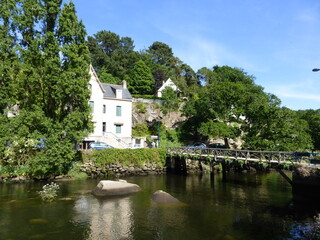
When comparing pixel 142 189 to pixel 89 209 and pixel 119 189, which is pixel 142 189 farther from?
pixel 89 209

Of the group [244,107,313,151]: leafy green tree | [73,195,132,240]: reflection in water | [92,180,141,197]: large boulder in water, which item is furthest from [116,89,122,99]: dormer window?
[73,195,132,240]: reflection in water

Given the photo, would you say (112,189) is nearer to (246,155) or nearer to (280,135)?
(246,155)

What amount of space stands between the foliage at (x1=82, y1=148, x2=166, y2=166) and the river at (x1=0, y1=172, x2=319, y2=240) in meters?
7.44

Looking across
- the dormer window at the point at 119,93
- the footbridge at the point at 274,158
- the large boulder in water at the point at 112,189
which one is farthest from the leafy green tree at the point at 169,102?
the large boulder in water at the point at 112,189

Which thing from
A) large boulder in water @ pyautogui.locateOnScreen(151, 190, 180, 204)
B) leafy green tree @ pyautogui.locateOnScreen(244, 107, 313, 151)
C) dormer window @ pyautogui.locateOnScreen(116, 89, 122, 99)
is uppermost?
dormer window @ pyautogui.locateOnScreen(116, 89, 122, 99)

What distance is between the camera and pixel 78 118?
26.0 metres

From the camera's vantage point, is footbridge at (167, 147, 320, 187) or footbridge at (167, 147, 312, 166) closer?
footbridge at (167, 147, 320, 187)

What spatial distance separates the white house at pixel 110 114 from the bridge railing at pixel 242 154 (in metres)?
9.92

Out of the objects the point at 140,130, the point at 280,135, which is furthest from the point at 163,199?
the point at 140,130

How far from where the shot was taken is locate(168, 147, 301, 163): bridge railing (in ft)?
65.5

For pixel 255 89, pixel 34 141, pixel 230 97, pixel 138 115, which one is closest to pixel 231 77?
pixel 255 89

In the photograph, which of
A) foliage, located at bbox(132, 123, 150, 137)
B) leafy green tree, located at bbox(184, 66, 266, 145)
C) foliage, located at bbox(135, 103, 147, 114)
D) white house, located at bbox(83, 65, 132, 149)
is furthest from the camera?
foliage, located at bbox(135, 103, 147, 114)

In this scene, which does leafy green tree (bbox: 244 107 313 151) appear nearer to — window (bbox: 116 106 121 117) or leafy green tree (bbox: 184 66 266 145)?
leafy green tree (bbox: 184 66 266 145)

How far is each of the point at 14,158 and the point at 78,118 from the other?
7.99 m
